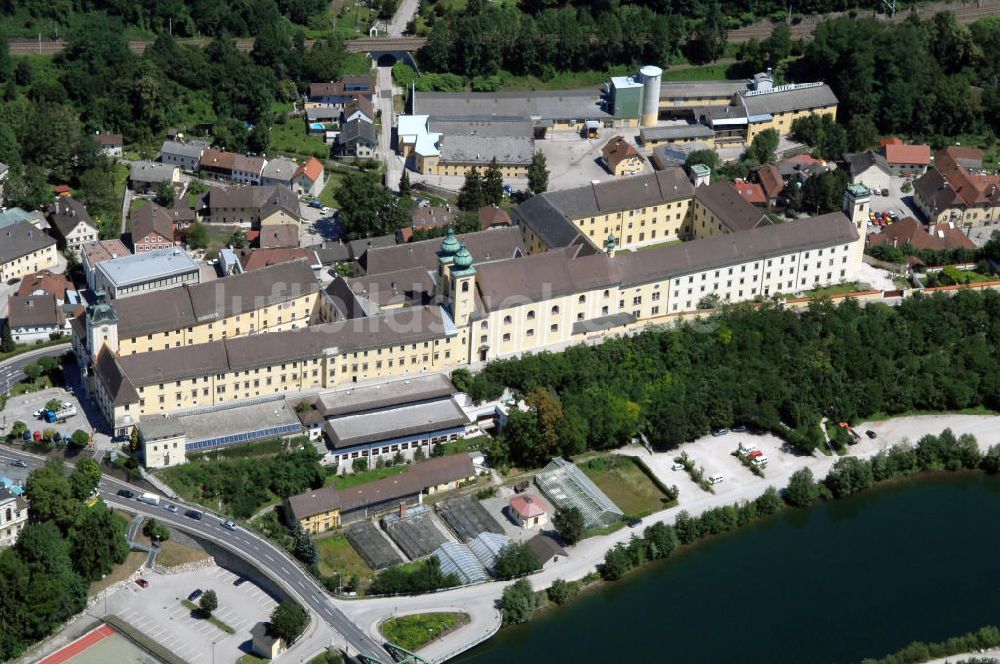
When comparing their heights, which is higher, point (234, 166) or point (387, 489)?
point (234, 166)

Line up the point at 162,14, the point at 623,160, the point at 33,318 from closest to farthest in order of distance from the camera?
the point at 33,318 < the point at 623,160 < the point at 162,14

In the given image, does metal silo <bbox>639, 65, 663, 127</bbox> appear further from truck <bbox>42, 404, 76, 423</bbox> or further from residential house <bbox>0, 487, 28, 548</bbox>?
residential house <bbox>0, 487, 28, 548</bbox>

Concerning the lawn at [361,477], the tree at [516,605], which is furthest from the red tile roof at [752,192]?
the tree at [516,605]

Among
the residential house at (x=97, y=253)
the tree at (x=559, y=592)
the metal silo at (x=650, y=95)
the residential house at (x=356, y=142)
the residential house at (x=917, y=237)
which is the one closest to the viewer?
the tree at (x=559, y=592)

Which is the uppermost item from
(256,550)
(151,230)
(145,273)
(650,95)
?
(650,95)

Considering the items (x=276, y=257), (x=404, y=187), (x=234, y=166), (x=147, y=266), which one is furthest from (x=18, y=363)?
(x=404, y=187)

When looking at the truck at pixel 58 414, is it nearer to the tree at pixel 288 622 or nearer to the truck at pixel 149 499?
the truck at pixel 149 499

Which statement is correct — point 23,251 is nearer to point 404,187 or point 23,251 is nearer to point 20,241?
point 20,241

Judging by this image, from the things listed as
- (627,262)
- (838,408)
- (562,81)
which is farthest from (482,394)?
(562,81)
